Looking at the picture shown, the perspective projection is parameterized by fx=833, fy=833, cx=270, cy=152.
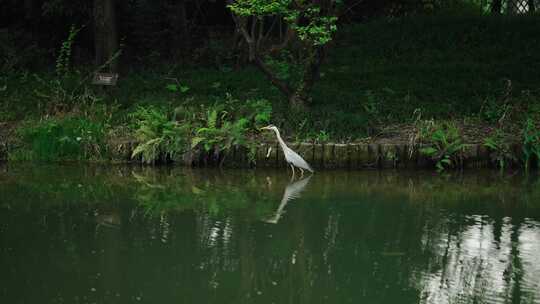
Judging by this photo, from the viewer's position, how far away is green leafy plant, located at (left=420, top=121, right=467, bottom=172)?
13445mm

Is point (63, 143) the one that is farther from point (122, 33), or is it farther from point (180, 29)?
point (180, 29)

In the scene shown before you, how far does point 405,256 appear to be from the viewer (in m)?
8.12

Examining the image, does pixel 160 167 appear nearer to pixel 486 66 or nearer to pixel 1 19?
Answer: pixel 486 66

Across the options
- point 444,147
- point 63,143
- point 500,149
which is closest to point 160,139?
point 63,143

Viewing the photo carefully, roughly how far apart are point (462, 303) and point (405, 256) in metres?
1.48

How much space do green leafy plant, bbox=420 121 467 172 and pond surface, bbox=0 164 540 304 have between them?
0.59m

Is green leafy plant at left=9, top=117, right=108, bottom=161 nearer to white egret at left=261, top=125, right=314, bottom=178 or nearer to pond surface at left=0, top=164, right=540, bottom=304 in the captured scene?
pond surface at left=0, top=164, right=540, bottom=304

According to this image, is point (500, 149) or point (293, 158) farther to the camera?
point (500, 149)

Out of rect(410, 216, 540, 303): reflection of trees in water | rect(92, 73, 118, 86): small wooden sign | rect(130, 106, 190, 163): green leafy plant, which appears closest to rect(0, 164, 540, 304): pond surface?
rect(410, 216, 540, 303): reflection of trees in water

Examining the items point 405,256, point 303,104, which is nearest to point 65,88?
point 303,104

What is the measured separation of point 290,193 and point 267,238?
2.74m

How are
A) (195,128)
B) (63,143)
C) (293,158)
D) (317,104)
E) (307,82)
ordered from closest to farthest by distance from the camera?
(293,158), (195,128), (63,143), (307,82), (317,104)

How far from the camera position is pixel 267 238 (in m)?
8.83

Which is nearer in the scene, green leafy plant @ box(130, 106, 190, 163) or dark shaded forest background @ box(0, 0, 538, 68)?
green leafy plant @ box(130, 106, 190, 163)
